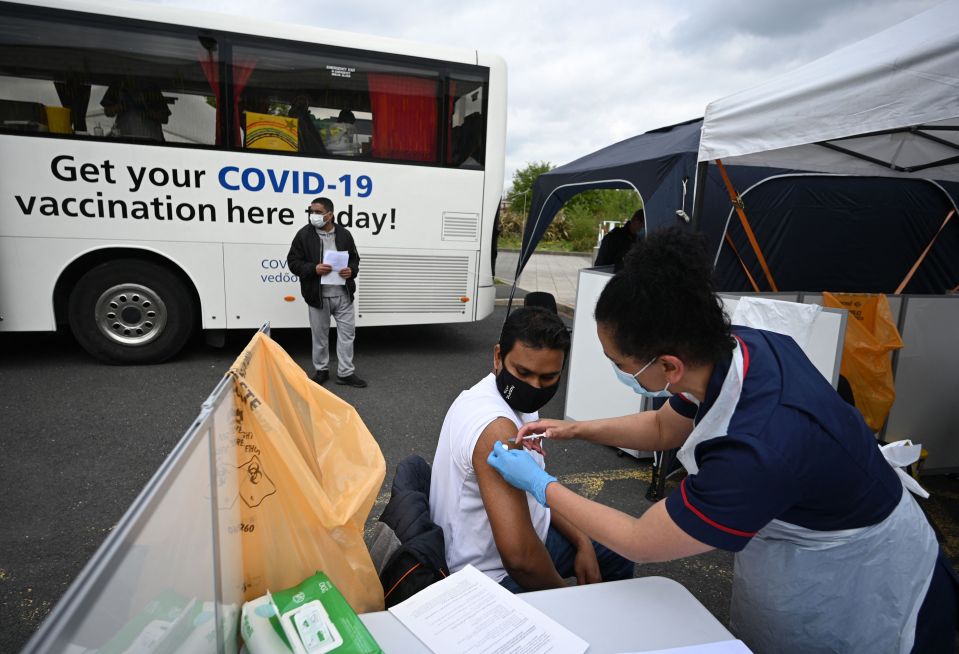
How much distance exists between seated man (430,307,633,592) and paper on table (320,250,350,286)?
11.4ft

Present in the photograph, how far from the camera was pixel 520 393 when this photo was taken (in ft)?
5.66

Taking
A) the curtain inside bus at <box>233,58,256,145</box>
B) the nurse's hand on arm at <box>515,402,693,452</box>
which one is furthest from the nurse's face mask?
the curtain inside bus at <box>233,58,256,145</box>

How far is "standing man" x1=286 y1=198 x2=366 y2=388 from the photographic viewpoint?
498 centimetres

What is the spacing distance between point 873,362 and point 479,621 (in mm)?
3122

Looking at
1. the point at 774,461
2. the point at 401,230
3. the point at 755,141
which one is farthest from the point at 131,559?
the point at 401,230

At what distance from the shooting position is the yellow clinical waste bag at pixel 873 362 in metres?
3.29

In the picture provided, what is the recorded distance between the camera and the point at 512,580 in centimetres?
156

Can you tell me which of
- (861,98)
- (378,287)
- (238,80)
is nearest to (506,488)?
(861,98)

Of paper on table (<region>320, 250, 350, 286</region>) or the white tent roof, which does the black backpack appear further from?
paper on table (<region>320, 250, 350, 286</region>)

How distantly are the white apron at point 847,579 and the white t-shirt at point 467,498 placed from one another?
0.54 meters

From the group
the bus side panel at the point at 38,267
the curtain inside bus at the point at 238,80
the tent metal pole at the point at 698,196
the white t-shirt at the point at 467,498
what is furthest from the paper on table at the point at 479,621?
the curtain inside bus at the point at 238,80

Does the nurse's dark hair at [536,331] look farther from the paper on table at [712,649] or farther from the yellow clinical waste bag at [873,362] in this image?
the yellow clinical waste bag at [873,362]

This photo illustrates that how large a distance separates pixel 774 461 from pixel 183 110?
5.68 meters

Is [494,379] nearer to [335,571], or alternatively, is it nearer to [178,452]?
[335,571]
